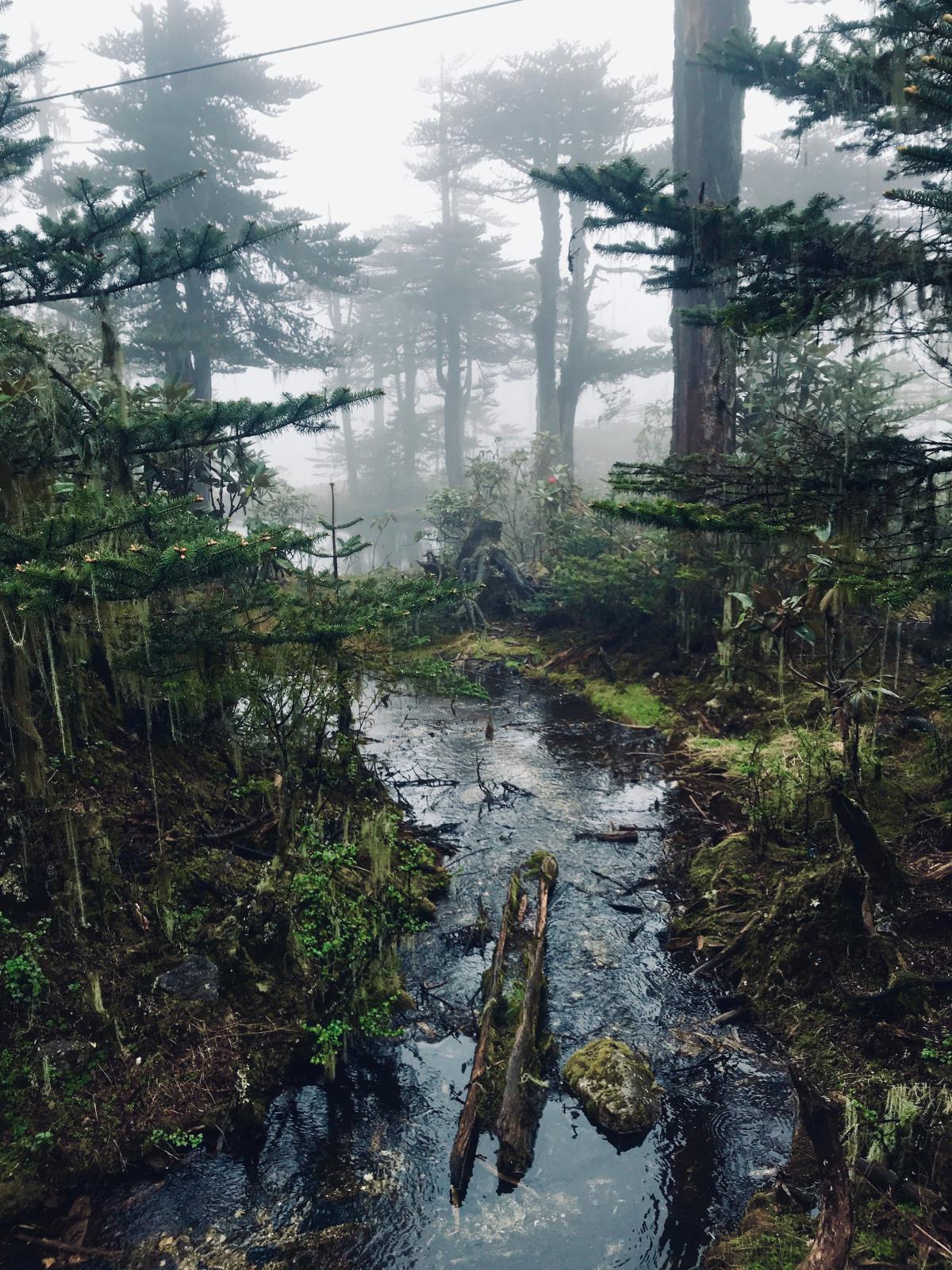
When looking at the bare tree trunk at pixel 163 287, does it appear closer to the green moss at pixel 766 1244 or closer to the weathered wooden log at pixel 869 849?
the weathered wooden log at pixel 869 849

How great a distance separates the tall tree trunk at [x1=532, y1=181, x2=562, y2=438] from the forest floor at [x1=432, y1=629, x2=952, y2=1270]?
23.3 meters

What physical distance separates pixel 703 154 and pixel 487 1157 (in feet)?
48.1

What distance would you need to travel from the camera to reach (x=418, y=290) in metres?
34.5

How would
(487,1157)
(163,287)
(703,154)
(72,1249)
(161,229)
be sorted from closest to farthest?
(72,1249) < (487,1157) < (703,154) < (161,229) < (163,287)

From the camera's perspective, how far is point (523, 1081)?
4.02 meters

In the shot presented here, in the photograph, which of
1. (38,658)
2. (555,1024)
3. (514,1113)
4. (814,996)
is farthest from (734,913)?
(38,658)

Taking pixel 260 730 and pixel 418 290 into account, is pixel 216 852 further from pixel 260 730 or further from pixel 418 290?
pixel 418 290

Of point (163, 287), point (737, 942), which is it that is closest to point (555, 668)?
point (737, 942)

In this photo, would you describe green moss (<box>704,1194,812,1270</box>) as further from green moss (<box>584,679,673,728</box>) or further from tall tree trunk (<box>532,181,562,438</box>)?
tall tree trunk (<box>532,181,562,438</box>)

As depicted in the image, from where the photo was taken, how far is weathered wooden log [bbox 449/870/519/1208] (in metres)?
3.58

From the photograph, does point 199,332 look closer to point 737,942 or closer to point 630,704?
point 630,704

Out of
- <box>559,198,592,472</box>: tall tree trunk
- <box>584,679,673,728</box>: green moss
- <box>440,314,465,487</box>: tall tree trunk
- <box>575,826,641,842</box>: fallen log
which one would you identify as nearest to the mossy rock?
<box>575,826,641,842</box>: fallen log

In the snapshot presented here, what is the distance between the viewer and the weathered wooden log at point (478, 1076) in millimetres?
3580

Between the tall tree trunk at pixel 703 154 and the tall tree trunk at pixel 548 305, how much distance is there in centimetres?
1513
